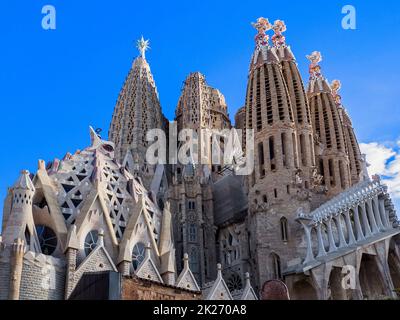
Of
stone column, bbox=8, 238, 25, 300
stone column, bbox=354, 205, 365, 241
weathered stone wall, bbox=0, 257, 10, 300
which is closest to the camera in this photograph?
stone column, bbox=8, 238, 25, 300

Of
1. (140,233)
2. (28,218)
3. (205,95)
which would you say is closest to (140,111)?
(205,95)

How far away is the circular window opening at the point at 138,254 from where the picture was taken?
29625 millimetres

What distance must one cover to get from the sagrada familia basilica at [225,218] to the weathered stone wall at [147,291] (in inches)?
2.4

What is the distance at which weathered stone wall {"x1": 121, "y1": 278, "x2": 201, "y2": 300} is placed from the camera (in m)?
19.9

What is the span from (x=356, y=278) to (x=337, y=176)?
38.0 ft

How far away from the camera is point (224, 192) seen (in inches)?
1596

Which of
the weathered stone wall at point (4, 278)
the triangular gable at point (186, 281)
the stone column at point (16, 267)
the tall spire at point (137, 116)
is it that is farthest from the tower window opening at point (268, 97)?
the weathered stone wall at point (4, 278)

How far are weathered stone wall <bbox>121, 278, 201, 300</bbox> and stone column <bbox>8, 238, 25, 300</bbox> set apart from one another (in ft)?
17.8

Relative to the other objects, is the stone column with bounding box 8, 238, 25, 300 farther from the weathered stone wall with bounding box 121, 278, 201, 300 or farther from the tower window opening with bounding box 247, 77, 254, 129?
the tower window opening with bounding box 247, 77, 254, 129

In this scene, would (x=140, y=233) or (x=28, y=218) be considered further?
(x=140, y=233)

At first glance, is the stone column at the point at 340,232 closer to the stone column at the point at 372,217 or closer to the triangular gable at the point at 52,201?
the stone column at the point at 372,217

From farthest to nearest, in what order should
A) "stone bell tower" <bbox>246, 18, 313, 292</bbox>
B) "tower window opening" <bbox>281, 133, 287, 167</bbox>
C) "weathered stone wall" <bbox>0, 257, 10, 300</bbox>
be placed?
"tower window opening" <bbox>281, 133, 287, 167</bbox>
"stone bell tower" <bbox>246, 18, 313, 292</bbox>
"weathered stone wall" <bbox>0, 257, 10, 300</bbox>

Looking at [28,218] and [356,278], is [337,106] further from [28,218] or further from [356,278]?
[28,218]

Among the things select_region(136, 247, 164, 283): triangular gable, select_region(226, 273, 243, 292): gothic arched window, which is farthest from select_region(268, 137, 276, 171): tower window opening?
select_region(136, 247, 164, 283): triangular gable
